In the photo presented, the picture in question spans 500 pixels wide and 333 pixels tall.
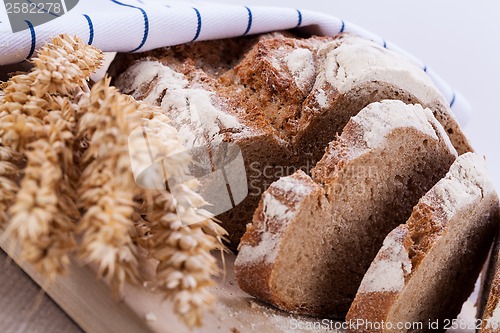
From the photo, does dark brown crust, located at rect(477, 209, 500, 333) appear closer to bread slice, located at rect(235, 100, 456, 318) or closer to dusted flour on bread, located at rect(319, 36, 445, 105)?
bread slice, located at rect(235, 100, 456, 318)

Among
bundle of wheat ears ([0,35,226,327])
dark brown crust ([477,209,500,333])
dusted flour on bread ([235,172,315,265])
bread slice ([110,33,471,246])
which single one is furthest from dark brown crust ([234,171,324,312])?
dark brown crust ([477,209,500,333])

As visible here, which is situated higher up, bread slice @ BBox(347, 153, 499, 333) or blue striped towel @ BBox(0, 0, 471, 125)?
blue striped towel @ BBox(0, 0, 471, 125)

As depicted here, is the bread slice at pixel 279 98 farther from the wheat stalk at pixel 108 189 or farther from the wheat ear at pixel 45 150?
the wheat stalk at pixel 108 189

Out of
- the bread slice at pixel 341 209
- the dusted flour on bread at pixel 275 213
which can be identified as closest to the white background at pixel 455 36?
the bread slice at pixel 341 209

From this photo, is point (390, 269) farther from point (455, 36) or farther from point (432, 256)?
Result: point (455, 36)

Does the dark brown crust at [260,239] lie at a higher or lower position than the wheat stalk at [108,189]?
lower
